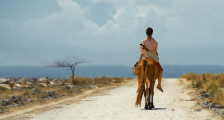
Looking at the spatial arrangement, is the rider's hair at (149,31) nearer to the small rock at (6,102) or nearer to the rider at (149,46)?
the rider at (149,46)

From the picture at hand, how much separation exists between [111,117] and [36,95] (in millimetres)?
10461

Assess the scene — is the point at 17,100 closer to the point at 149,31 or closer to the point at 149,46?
the point at 149,46

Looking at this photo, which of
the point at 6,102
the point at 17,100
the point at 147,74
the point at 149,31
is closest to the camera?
the point at 147,74

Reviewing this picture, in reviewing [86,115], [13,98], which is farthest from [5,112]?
[86,115]

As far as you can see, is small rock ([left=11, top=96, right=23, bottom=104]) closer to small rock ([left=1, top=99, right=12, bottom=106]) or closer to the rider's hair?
small rock ([left=1, top=99, right=12, bottom=106])

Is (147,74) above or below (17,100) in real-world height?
above

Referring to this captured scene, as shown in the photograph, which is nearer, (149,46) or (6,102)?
(149,46)

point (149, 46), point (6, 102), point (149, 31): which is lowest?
point (6, 102)

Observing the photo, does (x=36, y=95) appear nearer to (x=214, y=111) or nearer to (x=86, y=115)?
(x=86, y=115)

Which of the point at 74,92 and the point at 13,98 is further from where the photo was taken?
the point at 74,92

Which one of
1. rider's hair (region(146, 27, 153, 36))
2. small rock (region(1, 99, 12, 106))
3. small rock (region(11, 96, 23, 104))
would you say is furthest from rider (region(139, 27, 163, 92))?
small rock (region(1, 99, 12, 106))

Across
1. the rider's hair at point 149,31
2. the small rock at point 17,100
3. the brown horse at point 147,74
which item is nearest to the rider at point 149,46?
the rider's hair at point 149,31

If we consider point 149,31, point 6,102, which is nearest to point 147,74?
point 149,31

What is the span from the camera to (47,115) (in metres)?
12.5
